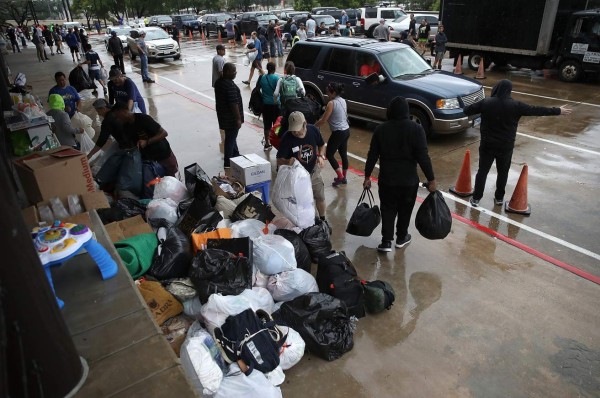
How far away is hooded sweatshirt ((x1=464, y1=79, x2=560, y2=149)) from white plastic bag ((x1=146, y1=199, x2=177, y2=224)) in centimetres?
420

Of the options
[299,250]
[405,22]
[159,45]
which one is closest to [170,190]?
[299,250]

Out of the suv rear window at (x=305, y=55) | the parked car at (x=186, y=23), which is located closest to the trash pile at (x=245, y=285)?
the suv rear window at (x=305, y=55)

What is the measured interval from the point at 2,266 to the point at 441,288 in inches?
155

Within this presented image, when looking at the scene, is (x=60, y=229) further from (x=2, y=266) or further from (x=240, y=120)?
(x=240, y=120)

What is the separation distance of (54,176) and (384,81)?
21.1 feet

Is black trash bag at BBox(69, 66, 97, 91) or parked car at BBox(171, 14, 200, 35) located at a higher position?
parked car at BBox(171, 14, 200, 35)

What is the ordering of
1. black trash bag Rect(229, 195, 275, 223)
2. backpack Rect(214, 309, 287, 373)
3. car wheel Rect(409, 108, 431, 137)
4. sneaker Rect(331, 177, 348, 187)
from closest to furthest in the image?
backpack Rect(214, 309, 287, 373), black trash bag Rect(229, 195, 275, 223), sneaker Rect(331, 177, 348, 187), car wheel Rect(409, 108, 431, 137)

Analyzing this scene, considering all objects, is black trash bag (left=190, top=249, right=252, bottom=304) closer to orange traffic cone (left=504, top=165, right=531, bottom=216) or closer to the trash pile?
the trash pile

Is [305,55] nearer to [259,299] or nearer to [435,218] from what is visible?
[435,218]

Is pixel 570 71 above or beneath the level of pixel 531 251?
above

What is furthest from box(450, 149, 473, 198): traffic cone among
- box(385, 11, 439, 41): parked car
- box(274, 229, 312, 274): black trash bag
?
box(385, 11, 439, 41): parked car

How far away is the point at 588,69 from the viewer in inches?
507

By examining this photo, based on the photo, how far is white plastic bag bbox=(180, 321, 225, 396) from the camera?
10.0 ft

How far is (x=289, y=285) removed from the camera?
4.06m
